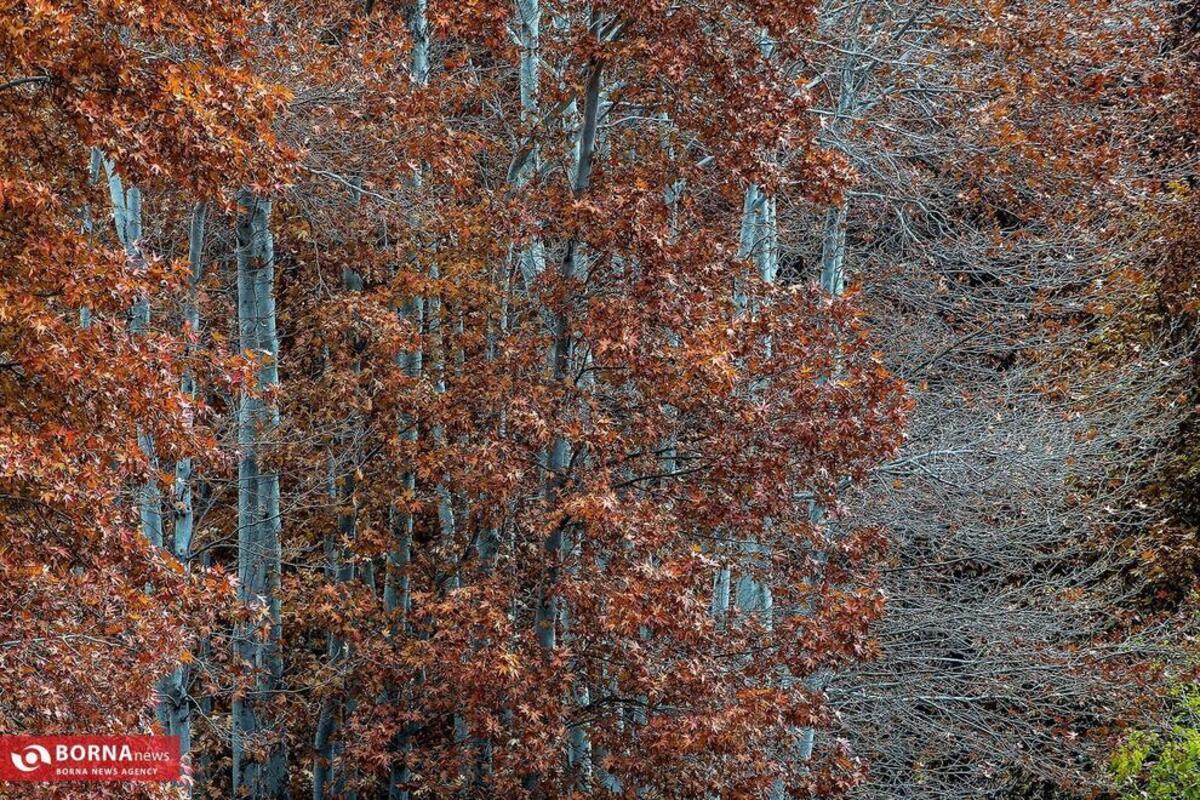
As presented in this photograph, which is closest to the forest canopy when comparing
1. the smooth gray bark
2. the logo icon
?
the smooth gray bark

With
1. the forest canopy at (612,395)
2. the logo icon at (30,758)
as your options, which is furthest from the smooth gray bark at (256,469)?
the logo icon at (30,758)

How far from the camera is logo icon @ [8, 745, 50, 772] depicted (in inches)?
287

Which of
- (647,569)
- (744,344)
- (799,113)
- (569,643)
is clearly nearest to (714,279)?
(744,344)

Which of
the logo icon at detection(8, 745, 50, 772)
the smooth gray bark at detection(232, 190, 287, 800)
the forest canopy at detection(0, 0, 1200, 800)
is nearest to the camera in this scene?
the logo icon at detection(8, 745, 50, 772)

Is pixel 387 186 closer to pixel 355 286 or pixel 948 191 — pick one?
pixel 355 286

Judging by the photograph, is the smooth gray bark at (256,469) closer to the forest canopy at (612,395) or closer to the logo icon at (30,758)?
the forest canopy at (612,395)

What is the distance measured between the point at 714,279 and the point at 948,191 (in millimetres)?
5886

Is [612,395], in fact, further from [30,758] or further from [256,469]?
[30,758]

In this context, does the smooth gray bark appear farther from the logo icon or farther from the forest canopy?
the logo icon

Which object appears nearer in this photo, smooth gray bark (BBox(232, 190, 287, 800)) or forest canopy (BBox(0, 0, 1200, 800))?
forest canopy (BBox(0, 0, 1200, 800))

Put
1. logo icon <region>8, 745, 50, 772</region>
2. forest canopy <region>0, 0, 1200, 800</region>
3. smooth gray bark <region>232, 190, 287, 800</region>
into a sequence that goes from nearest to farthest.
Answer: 1. logo icon <region>8, 745, 50, 772</region>
2. forest canopy <region>0, 0, 1200, 800</region>
3. smooth gray bark <region>232, 190, 287, 800</region>

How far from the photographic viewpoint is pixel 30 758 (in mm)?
7320

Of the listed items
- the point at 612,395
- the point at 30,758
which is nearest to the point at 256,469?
the point at 612,395

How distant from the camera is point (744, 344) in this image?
1005 centimetres
